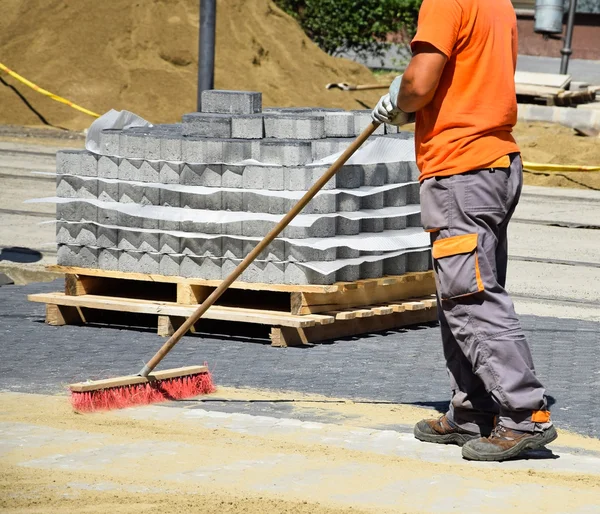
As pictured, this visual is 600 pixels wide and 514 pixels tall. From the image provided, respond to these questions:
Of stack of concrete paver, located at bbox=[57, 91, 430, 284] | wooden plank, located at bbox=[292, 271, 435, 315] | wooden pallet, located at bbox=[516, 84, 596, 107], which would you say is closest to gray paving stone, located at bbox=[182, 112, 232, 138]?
stack of concrete paver, located at bbox=[57, 91, 430, 284]

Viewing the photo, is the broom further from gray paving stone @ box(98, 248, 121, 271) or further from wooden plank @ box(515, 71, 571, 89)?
wooden plank @ box(515, 71, 571, 89)

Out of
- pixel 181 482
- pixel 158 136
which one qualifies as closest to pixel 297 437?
pixel 181 482

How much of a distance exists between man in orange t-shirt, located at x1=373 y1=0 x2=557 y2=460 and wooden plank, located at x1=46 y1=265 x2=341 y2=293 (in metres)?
2.59

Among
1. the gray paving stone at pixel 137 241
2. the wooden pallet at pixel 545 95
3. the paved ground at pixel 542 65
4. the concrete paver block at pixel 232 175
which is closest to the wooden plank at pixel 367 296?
the concrete paver block at pixel 232 175

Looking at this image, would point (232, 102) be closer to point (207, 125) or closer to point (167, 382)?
point (207, 125)

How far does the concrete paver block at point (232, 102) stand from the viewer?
31.9 feet

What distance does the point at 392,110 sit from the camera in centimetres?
611

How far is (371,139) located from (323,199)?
34.0 inches

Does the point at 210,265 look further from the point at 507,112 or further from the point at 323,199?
the point at 507,112

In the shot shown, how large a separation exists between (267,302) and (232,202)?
840 millimetres

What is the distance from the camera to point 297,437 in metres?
6.17

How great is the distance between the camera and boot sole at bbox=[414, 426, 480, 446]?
6176 millimetres

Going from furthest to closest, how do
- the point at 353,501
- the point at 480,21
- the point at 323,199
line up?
1. the point at 323,199
2. the point at 480,21
3. the point at 353,501

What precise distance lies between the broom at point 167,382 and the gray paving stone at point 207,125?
2.21m
